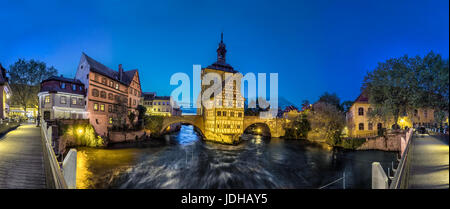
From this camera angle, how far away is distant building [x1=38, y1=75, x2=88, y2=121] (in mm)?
25031

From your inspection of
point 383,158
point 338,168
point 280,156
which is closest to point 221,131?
point 280,156

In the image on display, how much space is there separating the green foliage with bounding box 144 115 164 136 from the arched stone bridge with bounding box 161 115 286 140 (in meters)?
1.00

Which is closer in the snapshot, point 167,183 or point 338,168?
point 167,183

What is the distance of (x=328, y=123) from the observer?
34.5 m

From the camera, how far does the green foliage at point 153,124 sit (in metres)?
37.7

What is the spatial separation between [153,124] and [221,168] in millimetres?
22715

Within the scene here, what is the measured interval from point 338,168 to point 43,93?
4219 cm

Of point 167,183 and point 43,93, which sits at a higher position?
point 43,93

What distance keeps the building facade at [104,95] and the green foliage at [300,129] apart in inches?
1489

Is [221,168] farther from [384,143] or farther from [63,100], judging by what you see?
[384,143]

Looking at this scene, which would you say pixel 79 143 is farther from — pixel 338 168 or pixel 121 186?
pixel 338 168

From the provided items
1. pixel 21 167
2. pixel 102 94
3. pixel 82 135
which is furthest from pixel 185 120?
pixel 21 167

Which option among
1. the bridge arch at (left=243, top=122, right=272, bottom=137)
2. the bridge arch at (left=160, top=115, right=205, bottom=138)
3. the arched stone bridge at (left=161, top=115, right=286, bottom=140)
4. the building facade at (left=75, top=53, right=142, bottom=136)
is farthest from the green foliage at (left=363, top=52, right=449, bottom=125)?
the building facade at (left=75, top=53, right=142, bottom=136)
